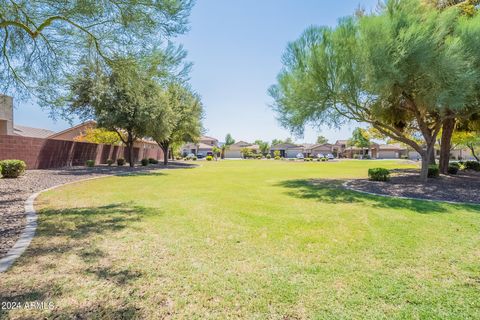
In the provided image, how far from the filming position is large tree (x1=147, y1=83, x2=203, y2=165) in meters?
21.6

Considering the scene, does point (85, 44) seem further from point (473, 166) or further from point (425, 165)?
point (473, 166)

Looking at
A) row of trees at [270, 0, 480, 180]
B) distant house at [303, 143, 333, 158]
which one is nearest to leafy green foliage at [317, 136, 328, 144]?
distant house at [303, 143, 333, 158]

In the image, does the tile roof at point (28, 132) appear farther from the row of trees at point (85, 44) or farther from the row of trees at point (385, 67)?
the row of trees at point (385, 67)

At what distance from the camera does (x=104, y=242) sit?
4.75 metres

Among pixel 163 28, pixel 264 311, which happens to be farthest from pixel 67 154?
pixel 264 311

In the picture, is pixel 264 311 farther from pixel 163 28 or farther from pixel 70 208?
pixel 163 28

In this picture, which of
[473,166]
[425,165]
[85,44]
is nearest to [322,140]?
[473,166]

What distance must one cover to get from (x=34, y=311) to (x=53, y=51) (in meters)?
8.13

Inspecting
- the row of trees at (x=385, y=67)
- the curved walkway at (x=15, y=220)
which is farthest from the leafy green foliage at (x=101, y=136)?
the row of trees at (x=385, y=67)

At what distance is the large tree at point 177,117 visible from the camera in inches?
851

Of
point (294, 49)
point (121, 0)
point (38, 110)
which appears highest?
point (294, 49)

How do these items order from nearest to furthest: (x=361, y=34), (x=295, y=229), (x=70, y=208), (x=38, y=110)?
(x=295, y=229)
(x=70, y=208)
(x=38, y=110)
(x=361, y=34)

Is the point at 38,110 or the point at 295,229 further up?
the point at 38,110

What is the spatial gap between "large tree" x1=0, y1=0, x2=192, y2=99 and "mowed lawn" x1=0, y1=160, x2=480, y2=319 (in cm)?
454
